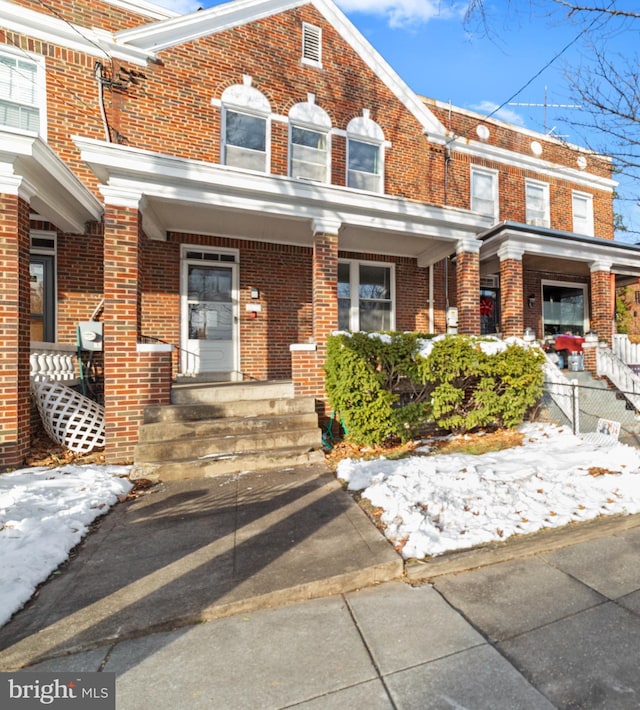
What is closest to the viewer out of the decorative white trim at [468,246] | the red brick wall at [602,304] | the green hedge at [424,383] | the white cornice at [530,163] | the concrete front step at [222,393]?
the green hedge at [424,383]

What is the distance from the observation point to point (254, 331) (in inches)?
311

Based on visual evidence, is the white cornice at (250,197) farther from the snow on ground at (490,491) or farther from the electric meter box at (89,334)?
the snow on ground at (490,491)

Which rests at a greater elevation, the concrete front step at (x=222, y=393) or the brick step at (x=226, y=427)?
the concrete front step at (x=222, y=393)

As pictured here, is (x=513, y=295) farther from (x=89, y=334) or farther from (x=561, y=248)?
(x=89, y=334)

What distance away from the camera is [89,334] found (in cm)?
640

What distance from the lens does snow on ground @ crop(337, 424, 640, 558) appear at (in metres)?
3.04

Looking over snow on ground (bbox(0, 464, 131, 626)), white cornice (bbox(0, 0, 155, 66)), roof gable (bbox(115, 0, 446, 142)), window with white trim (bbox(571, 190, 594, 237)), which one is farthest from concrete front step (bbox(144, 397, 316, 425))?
window with white trim (bbox(571, 190, 594, 237))

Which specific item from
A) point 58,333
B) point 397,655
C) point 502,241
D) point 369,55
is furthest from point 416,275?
point 397,655

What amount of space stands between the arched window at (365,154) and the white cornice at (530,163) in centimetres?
233

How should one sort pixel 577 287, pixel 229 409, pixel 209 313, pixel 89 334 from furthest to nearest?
pixel 577 287 < pixel 209 313 < pixel 89 334 < pixel 229 409

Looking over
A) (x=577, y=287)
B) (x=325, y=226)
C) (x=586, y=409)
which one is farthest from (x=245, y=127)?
(x=577, y=287)

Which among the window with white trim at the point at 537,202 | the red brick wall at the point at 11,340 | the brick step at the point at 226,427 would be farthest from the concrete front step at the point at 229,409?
the window with white trim at the point at 537,202

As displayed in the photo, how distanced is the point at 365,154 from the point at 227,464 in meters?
→ 7.85

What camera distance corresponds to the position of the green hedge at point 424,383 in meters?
5.35
